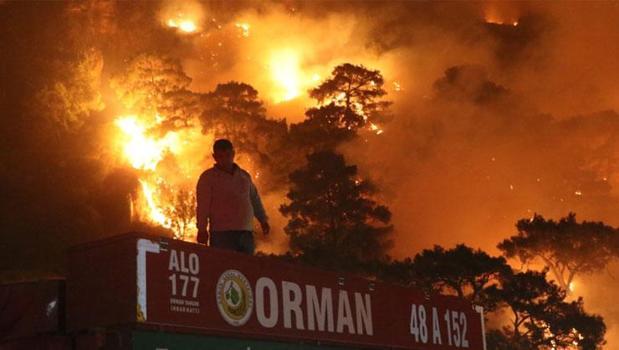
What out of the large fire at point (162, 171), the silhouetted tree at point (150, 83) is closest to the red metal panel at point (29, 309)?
the large fire at point (162, 171)

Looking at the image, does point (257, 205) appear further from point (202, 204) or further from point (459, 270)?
point (459, 270)

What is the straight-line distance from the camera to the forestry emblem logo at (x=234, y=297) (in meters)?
6.44

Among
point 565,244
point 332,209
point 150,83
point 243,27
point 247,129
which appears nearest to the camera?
point 565,244

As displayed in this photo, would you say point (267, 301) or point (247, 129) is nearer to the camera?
point (267, 301)

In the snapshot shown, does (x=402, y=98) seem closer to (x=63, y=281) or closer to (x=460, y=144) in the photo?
(x=460, y=144)

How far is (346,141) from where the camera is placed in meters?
56.5

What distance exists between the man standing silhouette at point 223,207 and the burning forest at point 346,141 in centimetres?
1953

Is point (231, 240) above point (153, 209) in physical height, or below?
below

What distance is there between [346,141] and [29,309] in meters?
50.8

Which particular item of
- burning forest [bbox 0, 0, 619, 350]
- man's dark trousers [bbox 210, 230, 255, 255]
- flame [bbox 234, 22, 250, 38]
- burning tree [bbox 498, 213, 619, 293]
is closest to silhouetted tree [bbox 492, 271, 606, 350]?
burning forest [bbox 0, 0, 619, 350]

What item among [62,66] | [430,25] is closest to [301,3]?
[430,25]

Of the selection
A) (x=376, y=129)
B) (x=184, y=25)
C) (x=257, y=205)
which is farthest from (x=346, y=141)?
(x=257, y=205)

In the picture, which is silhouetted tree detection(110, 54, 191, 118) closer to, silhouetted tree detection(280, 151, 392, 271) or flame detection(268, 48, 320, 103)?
silhouetted tree detection(280, 151, 392, 271)

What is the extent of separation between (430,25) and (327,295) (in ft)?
254
